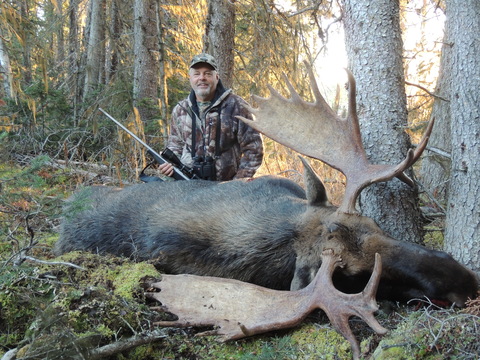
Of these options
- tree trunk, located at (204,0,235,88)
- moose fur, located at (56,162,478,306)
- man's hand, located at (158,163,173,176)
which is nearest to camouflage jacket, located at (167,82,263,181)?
man's hand, located at (158,163,173,176)

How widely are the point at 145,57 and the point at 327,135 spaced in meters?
6.46

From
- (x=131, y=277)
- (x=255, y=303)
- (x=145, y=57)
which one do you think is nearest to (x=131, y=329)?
(x=131, y=277)

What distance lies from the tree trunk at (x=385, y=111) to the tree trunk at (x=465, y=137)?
0.39 metres

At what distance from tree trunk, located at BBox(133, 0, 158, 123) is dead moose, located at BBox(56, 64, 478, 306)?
5031 millimetres

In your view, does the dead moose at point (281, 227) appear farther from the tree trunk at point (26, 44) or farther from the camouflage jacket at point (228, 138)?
the tree trunk at point (26, 44)

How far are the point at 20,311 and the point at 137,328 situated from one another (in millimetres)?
715

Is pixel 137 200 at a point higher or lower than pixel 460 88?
lower

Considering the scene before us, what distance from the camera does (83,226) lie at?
4.29m

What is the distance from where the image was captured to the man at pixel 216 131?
5.85 m

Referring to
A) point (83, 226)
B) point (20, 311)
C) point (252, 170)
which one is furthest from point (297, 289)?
point (252, 170)

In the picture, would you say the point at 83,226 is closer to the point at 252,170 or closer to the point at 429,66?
the point at 252,170

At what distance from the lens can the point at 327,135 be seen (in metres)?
3.73

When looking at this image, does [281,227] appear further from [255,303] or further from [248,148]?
[248,148]

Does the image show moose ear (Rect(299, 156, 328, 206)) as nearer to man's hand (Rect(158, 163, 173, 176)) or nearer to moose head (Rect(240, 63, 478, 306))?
moose head (Rect(240, 63, 478, 306))
